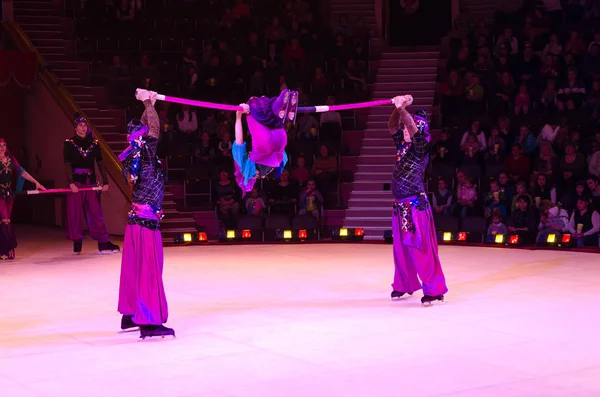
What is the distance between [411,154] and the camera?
838 cm

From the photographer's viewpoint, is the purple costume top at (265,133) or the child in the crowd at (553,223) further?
the child in the crowd at (553,223)

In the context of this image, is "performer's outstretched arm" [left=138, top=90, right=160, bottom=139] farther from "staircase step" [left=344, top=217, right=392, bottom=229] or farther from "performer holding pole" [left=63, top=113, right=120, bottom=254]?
"staircase step" [left=344, top=217, right=392, bottom=229]

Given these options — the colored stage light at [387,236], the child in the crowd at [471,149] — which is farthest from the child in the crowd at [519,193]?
the colored stage light at [387,236]

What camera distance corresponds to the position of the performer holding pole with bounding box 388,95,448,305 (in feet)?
27.4

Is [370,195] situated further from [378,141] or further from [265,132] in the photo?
[265,132]

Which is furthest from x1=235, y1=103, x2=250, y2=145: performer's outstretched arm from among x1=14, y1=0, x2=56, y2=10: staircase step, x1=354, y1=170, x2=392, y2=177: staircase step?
x1=14, y1=0, x2=56, y2=10: staircase step

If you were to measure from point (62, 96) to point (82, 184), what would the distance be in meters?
3.95

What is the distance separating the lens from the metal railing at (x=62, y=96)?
14422mm

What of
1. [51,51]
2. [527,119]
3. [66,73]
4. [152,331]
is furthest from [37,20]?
[152,331]

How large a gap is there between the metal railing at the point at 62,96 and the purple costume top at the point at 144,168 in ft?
22.5

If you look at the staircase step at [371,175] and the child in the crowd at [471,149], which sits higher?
the child in the crowd at [471,149]

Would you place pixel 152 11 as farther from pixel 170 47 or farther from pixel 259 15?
pixel 259 15

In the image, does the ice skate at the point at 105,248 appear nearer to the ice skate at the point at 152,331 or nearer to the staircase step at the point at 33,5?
the ice skate at the point at 152,331

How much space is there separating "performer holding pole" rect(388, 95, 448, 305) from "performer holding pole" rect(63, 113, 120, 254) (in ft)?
15.7
